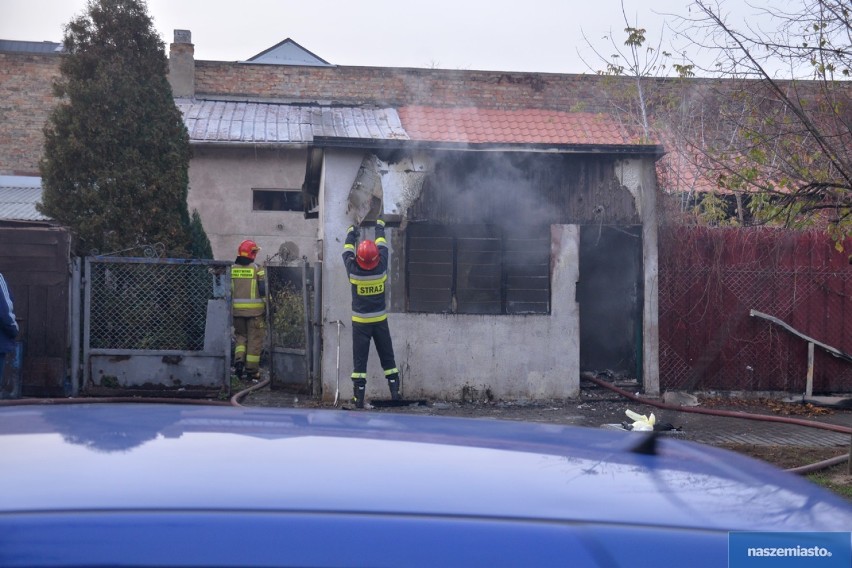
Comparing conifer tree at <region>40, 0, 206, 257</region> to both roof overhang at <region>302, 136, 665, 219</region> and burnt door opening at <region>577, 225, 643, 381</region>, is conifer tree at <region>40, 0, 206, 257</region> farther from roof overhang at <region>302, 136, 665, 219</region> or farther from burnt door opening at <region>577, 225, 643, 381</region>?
burnt door opening at <region>577, 225, 643, 381</region>

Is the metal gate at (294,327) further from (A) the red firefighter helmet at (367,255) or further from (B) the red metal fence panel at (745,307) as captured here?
(B) the red metal fence panel at (745,307)

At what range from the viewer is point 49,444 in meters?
1.94

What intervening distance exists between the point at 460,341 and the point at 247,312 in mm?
4019

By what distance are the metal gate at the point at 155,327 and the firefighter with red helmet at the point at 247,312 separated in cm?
208

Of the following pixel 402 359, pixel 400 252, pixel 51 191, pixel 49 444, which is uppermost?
pixel 51 191

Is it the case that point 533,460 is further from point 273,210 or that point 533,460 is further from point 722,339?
point 273,210

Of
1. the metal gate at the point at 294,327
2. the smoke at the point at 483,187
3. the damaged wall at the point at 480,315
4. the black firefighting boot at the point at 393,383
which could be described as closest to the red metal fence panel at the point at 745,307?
the damaged wall at the point at 480,315

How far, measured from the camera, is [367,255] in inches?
423

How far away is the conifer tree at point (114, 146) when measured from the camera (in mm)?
14297

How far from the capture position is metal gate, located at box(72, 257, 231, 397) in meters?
11.3

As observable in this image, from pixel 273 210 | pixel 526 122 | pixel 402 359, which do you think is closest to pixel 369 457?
pixel 402 359

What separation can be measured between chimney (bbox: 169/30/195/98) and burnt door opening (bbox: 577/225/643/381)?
46.1 ft

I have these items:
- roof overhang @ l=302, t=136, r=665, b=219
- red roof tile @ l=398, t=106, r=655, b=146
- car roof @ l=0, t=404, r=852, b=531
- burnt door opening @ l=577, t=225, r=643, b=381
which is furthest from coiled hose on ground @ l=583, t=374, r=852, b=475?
red roof tile @ l=398, t=106, r=655, b=146

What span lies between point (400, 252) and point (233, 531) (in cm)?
1020
